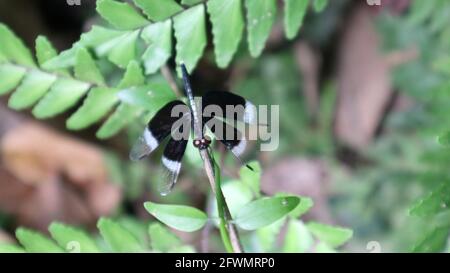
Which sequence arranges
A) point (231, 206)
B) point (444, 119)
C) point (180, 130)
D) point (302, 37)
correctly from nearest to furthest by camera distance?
point (180, 130), point (231, 206), point (444, 119), point (302, 37)

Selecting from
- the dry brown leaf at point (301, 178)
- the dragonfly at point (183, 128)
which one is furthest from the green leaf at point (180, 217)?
the dry brown leaf at point (301, 178)

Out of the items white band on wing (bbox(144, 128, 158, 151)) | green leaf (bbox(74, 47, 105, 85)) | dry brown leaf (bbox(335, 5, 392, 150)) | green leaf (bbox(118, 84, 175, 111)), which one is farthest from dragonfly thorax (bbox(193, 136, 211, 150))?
dry brown leaf (bbox(335, 5, 392, 150))

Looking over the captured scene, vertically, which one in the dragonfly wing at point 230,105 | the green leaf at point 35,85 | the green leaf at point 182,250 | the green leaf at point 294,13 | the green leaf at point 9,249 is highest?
the green leaf at point 294,13

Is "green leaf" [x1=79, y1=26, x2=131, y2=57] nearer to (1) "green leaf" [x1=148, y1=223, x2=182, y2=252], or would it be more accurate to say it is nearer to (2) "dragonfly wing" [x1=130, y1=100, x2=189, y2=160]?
(2) "dragonfly wing" [x1=130, y1=100, x2=189, y2=160]

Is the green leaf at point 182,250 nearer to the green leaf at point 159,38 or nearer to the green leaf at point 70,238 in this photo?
the green leaf at point 70,238

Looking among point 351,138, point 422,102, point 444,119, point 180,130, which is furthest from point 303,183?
point 180,130
